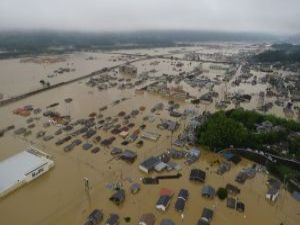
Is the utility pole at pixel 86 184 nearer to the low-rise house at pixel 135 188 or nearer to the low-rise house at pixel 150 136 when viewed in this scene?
the low-rise house at pixel 135 188

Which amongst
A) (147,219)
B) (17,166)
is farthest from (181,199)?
(17,166)

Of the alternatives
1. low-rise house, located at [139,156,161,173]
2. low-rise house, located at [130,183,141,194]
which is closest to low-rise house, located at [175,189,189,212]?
low-rise house, located at [130,183,141,194]

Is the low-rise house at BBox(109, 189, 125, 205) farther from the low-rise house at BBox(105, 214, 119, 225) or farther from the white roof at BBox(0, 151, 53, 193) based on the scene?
the white roof at BBox(0, 151, 53, 193)

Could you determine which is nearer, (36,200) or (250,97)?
(36,200)

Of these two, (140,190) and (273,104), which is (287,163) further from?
(273,104)

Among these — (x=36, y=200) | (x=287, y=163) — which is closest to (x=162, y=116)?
(x=287, y=163)

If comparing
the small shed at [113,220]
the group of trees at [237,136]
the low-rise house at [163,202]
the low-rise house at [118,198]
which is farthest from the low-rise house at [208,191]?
the small shed at [113,220]

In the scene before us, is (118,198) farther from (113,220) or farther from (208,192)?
(208,192)
